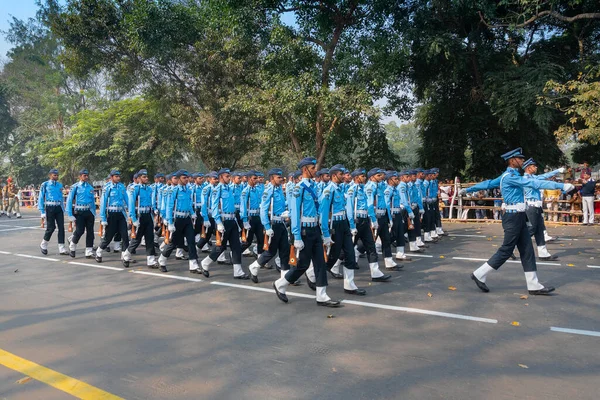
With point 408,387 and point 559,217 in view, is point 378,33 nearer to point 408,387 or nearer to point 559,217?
point 559,217

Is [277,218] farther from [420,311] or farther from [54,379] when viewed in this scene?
[54,379]

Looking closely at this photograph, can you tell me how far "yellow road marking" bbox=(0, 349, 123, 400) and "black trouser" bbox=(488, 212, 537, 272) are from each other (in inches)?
218

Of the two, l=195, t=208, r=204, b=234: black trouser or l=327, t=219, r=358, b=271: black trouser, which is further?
l=195, t=208, r=204, b=234: black trouser

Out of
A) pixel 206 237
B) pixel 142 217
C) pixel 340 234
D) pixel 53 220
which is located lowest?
pixel 206 237

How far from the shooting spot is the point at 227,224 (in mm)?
8703

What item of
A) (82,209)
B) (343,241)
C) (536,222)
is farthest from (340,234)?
(82,209)

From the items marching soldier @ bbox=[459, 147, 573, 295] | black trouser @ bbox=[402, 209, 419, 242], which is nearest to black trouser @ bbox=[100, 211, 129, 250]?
black trouser @ bbox=[402, 209, 419, 242]

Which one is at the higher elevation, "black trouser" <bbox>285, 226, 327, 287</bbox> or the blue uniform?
the blue uniform

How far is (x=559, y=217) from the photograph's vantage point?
1672 centimetres

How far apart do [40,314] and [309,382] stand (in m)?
4.23

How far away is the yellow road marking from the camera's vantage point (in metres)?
4.03

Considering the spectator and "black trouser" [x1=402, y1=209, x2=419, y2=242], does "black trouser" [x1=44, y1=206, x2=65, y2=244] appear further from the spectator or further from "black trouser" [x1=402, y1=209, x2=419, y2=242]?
the spectator

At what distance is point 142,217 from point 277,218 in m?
3.36

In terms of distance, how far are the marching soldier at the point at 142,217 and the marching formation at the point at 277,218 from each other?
2cm
